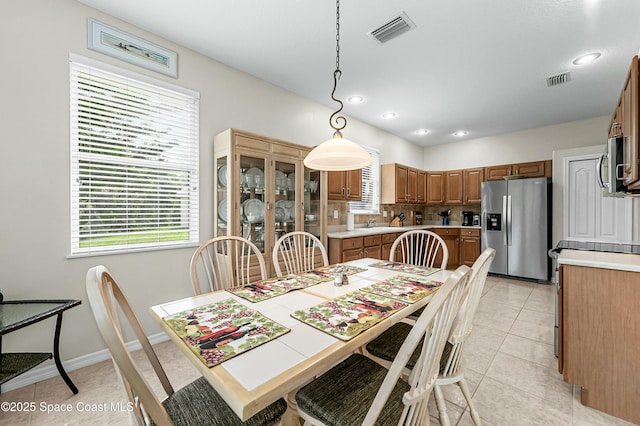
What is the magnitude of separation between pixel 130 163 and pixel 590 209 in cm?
605

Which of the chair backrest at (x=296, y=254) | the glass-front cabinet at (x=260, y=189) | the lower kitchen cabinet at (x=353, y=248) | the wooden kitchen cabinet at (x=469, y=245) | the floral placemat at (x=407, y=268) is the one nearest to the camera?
the floral placemat at (x=407, y=268)

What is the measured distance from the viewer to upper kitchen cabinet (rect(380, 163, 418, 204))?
16.5 feet

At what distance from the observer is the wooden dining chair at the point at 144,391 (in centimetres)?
69

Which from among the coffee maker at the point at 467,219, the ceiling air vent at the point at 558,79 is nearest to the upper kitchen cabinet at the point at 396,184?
the coffee maker at the point at 467,219

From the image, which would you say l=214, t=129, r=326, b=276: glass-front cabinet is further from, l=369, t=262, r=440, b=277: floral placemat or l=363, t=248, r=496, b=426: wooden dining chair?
l=363, t=248, r=496, b=426: wooden dining chair

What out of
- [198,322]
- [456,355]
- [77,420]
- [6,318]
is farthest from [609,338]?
[6,318]

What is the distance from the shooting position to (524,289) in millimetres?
4125

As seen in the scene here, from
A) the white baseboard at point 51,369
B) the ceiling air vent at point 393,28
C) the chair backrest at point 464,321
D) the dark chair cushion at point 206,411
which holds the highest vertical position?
the ceiling air vent at point 393,28

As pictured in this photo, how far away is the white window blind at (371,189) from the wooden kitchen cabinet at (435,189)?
58.0 inches

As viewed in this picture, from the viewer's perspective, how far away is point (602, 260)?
1.72m

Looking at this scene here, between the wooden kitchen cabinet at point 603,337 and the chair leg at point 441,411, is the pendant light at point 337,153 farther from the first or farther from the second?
the wooden kitchen cabinet at point 603,337

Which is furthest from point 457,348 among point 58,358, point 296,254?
point 58,358

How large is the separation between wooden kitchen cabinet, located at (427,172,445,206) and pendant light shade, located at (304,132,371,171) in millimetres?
4464

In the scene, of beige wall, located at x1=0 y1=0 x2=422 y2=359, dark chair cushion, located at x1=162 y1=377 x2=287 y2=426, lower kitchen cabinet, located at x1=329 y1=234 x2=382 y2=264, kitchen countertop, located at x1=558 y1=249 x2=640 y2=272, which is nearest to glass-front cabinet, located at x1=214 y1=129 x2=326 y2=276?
lower kitchen cabinet, located at x1=329 y1=234 x2=382 y2=264
